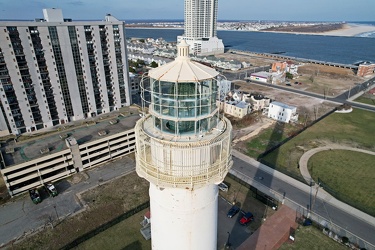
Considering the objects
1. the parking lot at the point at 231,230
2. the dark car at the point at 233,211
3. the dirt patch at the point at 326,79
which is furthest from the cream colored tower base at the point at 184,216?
the dirt patch at the point at 326,79

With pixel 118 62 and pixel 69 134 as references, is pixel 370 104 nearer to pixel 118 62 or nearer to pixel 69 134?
pixel 118 62

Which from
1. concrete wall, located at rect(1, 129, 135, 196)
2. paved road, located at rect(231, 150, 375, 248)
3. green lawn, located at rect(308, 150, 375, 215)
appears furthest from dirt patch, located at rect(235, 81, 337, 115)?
concrete wall, located at rect(1, 129, 135, 196)

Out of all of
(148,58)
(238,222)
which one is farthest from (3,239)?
(148,58)

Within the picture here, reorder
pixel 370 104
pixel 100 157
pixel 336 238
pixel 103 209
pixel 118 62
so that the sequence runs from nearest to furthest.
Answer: pixel 336 238 < pixel 103 209 < pixel 100 157 < pixel 118 62 < pixel 370 104

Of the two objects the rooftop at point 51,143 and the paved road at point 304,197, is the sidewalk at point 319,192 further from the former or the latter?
the rooftop at point 51,143

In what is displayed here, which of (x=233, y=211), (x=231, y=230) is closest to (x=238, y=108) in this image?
(x=233, y=211)

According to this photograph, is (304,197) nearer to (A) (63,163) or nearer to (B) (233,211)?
(B) (233,211)

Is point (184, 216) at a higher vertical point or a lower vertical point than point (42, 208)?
higher
